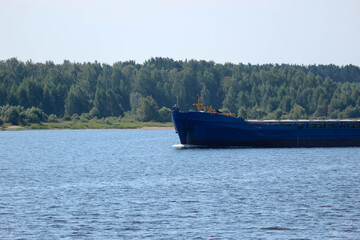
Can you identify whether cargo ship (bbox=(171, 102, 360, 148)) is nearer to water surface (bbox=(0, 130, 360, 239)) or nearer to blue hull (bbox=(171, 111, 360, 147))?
blue hull (bbox=(171, 111, 360, 147))

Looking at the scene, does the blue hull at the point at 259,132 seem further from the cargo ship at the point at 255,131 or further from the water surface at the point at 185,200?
the water surface at the point at 185,200

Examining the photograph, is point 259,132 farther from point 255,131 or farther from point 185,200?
point 185,200

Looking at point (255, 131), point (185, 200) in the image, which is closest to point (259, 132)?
point (255, 131)

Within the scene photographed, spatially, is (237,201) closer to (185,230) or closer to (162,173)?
(185,230)

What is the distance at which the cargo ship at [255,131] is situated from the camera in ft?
283

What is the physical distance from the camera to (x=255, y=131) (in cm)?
8844

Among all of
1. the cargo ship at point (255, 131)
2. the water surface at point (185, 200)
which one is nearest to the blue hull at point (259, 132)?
the cargo ship at point (255, 131)

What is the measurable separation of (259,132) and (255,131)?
823mm

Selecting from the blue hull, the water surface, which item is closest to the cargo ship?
the blue hull

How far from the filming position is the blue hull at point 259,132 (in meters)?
86.2

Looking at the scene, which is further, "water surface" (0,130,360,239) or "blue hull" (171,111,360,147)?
"blue hull" (171,111,360,147)

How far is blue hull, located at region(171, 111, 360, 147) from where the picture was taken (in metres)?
86.2

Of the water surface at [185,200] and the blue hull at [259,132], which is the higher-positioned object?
the blue hull at [259,132]

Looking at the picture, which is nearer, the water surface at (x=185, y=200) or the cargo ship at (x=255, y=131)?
the water surface at (x=185, y=200)
